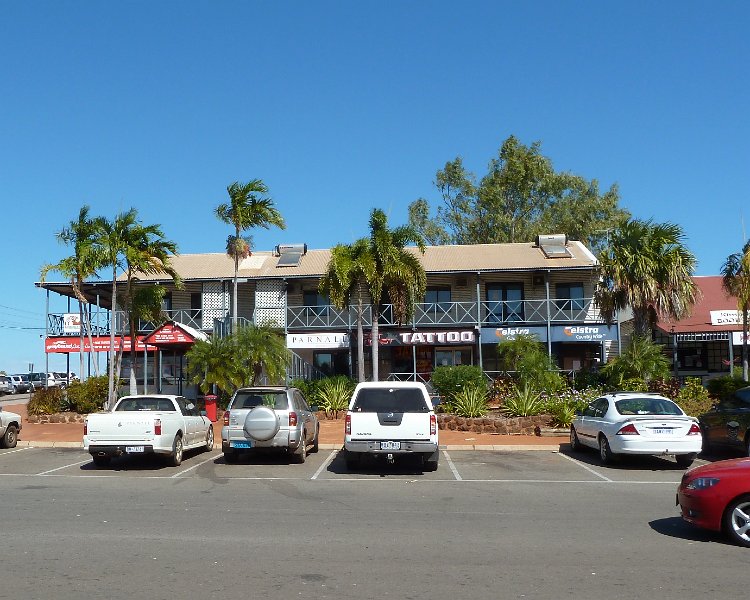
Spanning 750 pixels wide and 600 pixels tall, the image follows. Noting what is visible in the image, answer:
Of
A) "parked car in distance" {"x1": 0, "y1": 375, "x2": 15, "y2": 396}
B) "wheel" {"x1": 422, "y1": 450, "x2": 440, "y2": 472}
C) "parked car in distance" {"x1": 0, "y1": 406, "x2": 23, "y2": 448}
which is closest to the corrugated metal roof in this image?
"parked car in distance" {"x1": 0, "y1": 406, "x2": 23, "y2": 448}

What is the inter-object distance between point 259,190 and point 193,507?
17.2 meters

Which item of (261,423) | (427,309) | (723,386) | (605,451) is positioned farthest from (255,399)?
(427,309)

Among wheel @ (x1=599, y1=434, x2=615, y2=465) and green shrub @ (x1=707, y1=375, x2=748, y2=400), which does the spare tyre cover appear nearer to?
wheel @ (x1=599, y1=434, x2=615, y2=465)

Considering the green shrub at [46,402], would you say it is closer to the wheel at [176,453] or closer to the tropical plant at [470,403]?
the wheel at [176,453]

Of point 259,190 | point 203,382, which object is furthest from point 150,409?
point 259,190

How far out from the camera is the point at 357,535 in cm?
870

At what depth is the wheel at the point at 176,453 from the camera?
49.5 ft

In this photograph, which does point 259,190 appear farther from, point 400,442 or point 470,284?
point 400,442

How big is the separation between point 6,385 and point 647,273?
43992 millimetres

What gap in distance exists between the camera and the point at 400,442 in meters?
13.6

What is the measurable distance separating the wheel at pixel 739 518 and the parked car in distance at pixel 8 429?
16.2m

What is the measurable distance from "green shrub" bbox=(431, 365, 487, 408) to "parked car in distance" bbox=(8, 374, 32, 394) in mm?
39973

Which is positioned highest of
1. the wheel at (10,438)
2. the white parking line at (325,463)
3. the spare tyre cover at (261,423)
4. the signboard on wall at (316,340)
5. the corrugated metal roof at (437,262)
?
the corrugated metal roof at (437,262)

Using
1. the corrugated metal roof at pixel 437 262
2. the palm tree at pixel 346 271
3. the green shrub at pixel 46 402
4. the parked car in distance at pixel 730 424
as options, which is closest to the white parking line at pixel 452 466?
the parked car in distance at pixel 730 424
